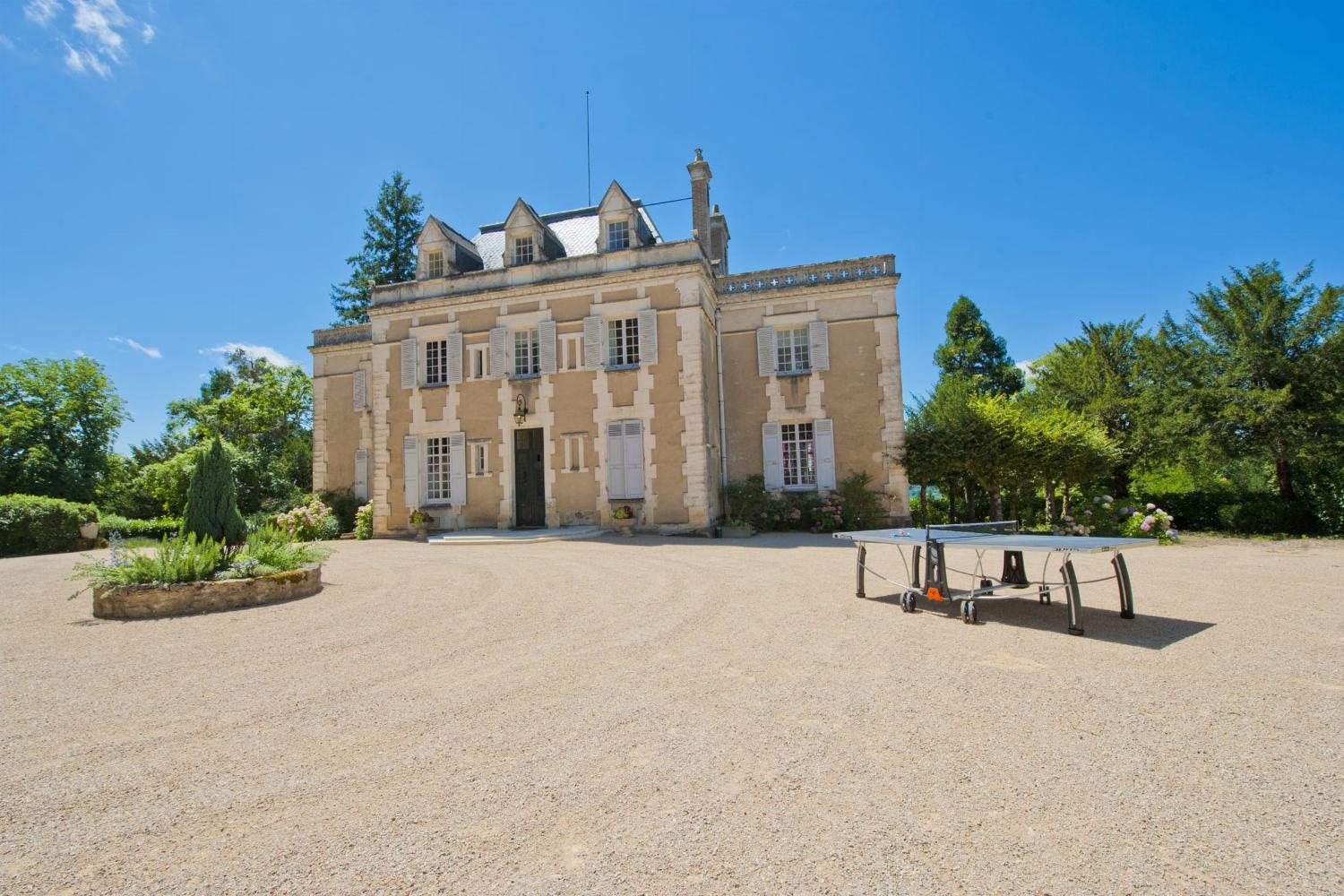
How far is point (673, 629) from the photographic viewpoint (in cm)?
579

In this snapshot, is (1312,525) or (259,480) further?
(259,480)

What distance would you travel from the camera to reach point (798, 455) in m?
16.6

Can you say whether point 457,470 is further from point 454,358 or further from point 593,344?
point 593,344

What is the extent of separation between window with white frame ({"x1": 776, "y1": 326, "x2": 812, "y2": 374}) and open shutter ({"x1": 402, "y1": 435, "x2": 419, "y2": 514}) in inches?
397

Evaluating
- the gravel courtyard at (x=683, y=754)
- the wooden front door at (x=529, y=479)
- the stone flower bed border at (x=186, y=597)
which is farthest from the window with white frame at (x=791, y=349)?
the stone flower bed border at (x=186, y=597)

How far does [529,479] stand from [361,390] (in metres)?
8.36

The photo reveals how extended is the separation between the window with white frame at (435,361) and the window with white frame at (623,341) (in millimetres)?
4806

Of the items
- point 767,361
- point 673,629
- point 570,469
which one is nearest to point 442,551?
point 570,469

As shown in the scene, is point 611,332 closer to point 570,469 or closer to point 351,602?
point 570,469

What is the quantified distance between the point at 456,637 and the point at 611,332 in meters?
11.5

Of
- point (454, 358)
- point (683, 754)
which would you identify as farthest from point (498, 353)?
point (683, 754)

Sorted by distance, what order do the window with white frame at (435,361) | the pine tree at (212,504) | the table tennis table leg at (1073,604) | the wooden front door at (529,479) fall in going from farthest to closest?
the window with white frame at (435,361) < the wooden front door at (529,479) < the pine tree at (212,504) < the table tennis table leg at (1073,604)

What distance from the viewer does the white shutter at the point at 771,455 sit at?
16500 millimetres

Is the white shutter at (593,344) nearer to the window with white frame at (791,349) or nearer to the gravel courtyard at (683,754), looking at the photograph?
the window with white frame at (791,349)
